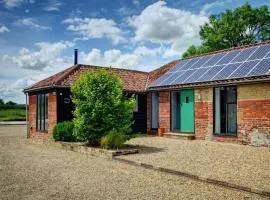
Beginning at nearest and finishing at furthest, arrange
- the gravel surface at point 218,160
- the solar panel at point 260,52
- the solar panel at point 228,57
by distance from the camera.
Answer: the gravel surface at point 218,160
the solar panel at point 260,52
the solar panel at point 228,57

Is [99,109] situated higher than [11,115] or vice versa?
[99,109]

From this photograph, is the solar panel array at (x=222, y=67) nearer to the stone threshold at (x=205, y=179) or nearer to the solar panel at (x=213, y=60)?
the solar panel at (x=213, y=60)

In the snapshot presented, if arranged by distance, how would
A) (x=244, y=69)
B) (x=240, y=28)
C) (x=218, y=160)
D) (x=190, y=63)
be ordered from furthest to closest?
(x=240, y=28) < (x=190, y=63) < (x=244, y=69) < (x=218, y=160)

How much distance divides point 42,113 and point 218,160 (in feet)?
40.9

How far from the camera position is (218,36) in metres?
34.6

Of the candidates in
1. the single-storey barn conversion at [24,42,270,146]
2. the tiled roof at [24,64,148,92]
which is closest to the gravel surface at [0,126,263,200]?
the single-storey barn conversion at [24,42,270,146]

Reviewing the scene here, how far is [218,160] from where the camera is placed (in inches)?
415

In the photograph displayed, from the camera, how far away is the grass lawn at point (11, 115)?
159 feet

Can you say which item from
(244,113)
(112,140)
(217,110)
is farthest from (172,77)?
(112,140)

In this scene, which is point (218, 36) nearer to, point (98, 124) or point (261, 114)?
point (261, 114)

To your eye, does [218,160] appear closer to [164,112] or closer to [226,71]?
[226,71]

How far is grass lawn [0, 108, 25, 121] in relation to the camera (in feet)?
159

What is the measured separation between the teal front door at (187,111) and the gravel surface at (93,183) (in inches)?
297

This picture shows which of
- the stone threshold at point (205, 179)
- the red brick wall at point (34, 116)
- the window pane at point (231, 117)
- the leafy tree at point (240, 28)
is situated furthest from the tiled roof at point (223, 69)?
the leafy tree at point (240, 28)
